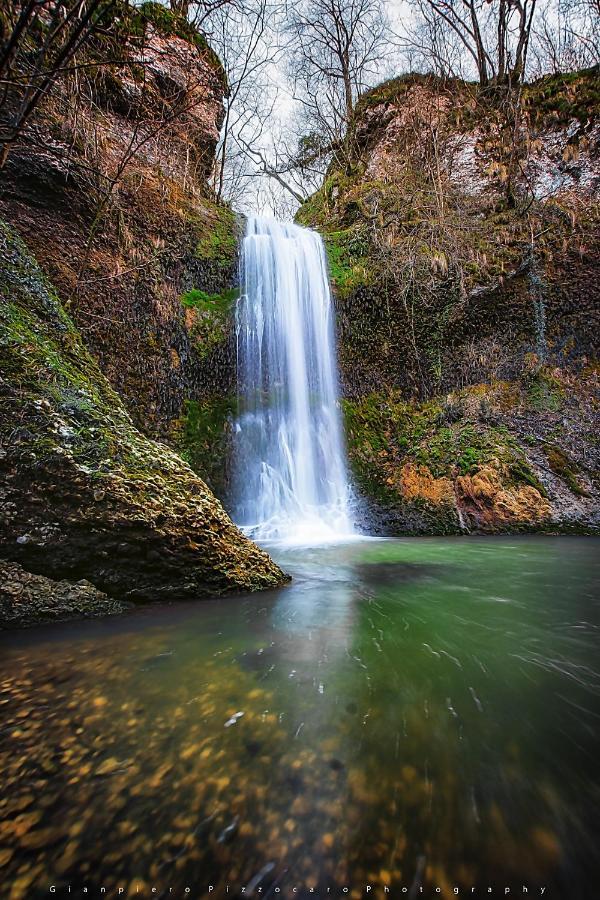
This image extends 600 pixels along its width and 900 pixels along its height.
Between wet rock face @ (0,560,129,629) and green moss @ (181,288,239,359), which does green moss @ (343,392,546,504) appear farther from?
wet rock face @ (0,560,129,629)

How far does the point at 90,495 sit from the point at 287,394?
5.85 metres

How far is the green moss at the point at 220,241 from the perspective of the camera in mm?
7641

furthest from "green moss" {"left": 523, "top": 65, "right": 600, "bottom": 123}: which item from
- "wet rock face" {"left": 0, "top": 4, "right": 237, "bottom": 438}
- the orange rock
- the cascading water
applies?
the orange rock

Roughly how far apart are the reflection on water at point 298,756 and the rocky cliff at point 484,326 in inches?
173

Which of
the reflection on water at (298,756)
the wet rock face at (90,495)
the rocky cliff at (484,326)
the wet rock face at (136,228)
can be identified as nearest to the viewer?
the reflection on water at (298,756)

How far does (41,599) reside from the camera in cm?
226

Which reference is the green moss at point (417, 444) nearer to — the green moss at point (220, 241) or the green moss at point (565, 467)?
the green moss at point (565, 467)

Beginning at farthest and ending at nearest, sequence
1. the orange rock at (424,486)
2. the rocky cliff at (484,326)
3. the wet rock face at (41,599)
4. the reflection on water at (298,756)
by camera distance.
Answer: the orange rock at (424,486), the rocky cliff at (484,326), the wet rock face at (41,599), the reflection on water at (298,756)

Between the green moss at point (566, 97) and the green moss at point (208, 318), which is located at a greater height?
the green moss at point (566, 97)

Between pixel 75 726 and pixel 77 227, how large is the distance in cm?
690

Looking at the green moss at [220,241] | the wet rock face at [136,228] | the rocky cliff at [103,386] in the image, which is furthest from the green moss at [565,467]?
the green moss at [220,241]

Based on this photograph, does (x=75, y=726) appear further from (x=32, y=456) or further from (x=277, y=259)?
(x=277, y=259)

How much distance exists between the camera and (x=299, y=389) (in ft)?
26.3

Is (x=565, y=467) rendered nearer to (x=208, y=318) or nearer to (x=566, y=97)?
(x=208, y=318)
